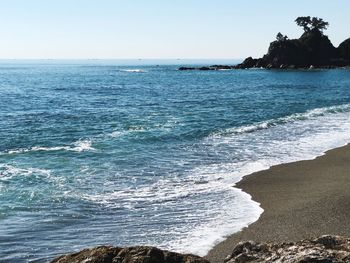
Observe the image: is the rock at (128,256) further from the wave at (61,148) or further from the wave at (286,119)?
the wave at (286,119)

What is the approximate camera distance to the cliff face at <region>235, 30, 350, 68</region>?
138625 mm

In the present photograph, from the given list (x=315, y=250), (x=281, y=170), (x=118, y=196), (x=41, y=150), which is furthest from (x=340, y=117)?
(x=315, y=250)

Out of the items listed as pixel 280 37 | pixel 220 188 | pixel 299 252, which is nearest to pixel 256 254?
pixel 299 252

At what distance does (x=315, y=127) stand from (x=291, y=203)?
1907 centimetres

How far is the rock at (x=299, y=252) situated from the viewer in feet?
16.0

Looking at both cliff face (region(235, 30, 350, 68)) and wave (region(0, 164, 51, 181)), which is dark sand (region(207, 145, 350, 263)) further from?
cliff face (region(235, 30, 350, 68))

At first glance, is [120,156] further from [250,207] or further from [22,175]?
[250,207]

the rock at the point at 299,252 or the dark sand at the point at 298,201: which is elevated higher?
the rock at the point at 299,252

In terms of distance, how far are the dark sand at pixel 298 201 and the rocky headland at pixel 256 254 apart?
469 centimetres

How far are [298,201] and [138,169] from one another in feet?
25.3

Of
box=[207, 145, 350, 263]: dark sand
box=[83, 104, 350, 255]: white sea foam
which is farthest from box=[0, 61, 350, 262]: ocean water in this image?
box=[207, 145, 350, 263]: dark sand

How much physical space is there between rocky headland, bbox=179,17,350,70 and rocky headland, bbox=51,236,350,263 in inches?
5378

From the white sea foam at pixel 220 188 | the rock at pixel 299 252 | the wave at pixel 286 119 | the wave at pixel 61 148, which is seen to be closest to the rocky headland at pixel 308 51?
the wave at pixel 286 119

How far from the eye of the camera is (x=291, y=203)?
14.3 meters
